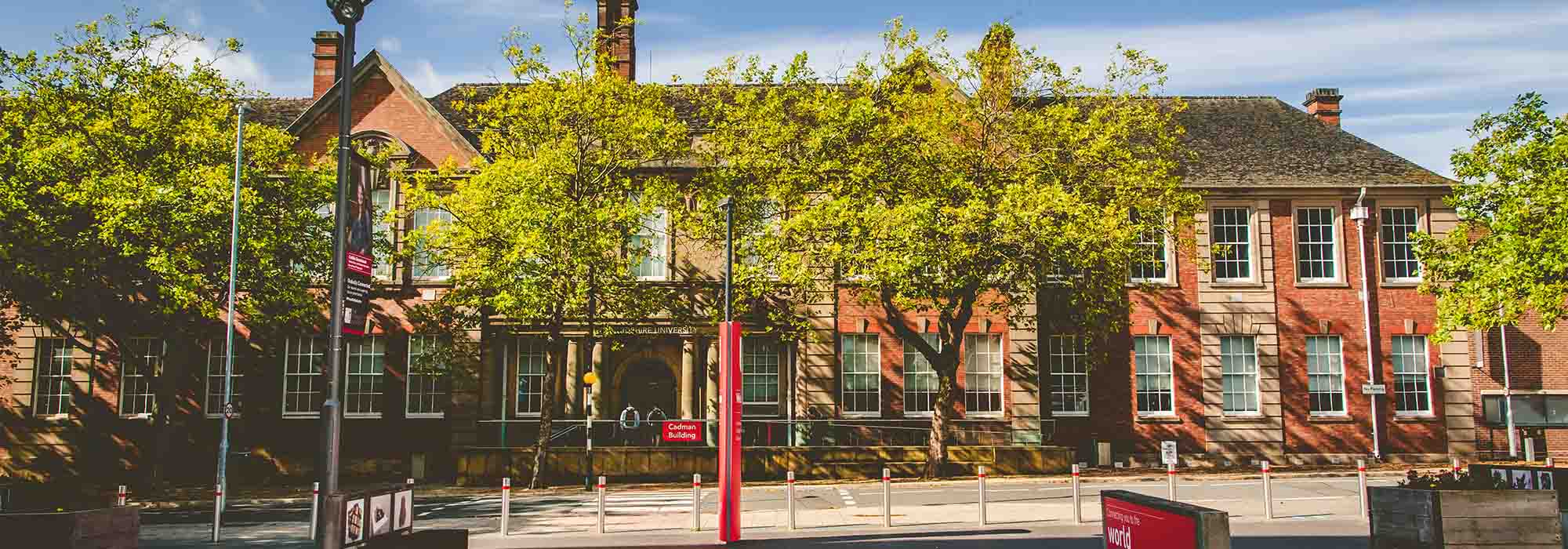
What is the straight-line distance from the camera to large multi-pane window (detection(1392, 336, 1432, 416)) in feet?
95.9

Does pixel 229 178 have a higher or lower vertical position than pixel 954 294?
higher

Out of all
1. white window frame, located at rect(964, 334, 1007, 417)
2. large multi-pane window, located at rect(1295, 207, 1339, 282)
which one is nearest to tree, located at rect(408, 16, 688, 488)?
white window frame, located at rect(964, 334, 1007, 417)

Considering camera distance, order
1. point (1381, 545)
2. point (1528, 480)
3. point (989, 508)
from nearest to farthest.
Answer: point (1381, 545), point (1528, 480), point (989, 508)

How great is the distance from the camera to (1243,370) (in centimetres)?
2931

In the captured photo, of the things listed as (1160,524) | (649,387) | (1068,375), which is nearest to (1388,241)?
(1068,375)

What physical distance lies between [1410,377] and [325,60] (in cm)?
3323

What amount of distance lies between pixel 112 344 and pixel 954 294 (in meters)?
23.2

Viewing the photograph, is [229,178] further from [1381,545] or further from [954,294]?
[1381,545]

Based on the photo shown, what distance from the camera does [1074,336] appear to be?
2773cm

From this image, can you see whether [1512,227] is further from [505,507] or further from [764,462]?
[505,507]

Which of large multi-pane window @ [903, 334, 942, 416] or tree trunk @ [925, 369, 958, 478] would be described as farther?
large multi-pane window @ [903, 334, 942, 416]

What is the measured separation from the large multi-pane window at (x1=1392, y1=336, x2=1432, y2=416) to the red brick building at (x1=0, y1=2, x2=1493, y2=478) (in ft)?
0.17

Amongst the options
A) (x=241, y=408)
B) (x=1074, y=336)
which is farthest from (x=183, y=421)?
(x=1074, y=336)

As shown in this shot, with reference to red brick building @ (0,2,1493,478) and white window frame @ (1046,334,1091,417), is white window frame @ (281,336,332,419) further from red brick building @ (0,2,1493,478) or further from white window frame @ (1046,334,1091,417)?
white window frame @ (1046,334,1091,417)
